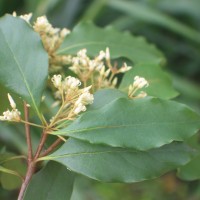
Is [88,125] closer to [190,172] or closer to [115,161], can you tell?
[115,161]

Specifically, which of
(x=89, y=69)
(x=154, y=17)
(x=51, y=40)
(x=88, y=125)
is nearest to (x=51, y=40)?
(x=51, y=40)

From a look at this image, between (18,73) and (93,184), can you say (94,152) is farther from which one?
(93,184)

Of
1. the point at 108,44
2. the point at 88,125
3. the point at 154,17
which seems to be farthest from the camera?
the point at 154,17

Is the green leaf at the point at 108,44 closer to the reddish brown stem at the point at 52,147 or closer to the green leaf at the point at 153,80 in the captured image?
the green leaf at the point at 153,80

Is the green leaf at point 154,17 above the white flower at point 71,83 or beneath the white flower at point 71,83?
beneath

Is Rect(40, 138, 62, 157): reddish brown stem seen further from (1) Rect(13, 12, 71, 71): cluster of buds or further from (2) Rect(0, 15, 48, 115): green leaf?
(1) Rect(13, 12, 71, 71): cluster of buds

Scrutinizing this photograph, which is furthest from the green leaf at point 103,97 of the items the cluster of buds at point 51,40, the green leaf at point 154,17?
the green leaf at point 154,17

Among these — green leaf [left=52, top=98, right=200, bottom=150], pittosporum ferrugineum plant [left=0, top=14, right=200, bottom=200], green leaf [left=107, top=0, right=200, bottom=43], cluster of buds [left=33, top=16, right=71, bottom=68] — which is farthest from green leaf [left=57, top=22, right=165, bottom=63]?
green leaf [left=107, top=0, right=200, bottom=43]
